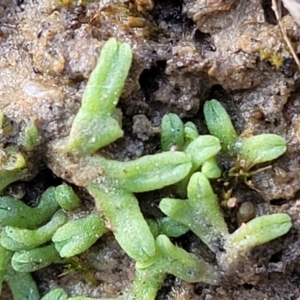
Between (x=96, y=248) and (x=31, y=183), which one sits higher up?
(x=31, y=183)

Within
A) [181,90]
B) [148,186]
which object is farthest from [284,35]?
[148,186]

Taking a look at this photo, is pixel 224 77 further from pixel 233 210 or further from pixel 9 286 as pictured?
pixel 9 286

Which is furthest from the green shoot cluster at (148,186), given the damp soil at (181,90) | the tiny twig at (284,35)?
the tiny twig at (284,35)

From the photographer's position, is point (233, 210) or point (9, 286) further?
point (9, 286)

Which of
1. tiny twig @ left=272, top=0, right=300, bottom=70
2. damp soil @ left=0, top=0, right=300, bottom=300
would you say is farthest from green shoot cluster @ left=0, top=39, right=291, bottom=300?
Answer: tiny twig @ left=272, top=0, right=300, bottom=70

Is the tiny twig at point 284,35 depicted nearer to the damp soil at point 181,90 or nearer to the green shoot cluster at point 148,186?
the damp soil at point 181,90

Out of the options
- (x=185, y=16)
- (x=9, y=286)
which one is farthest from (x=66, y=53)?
(x=9, y=286)
